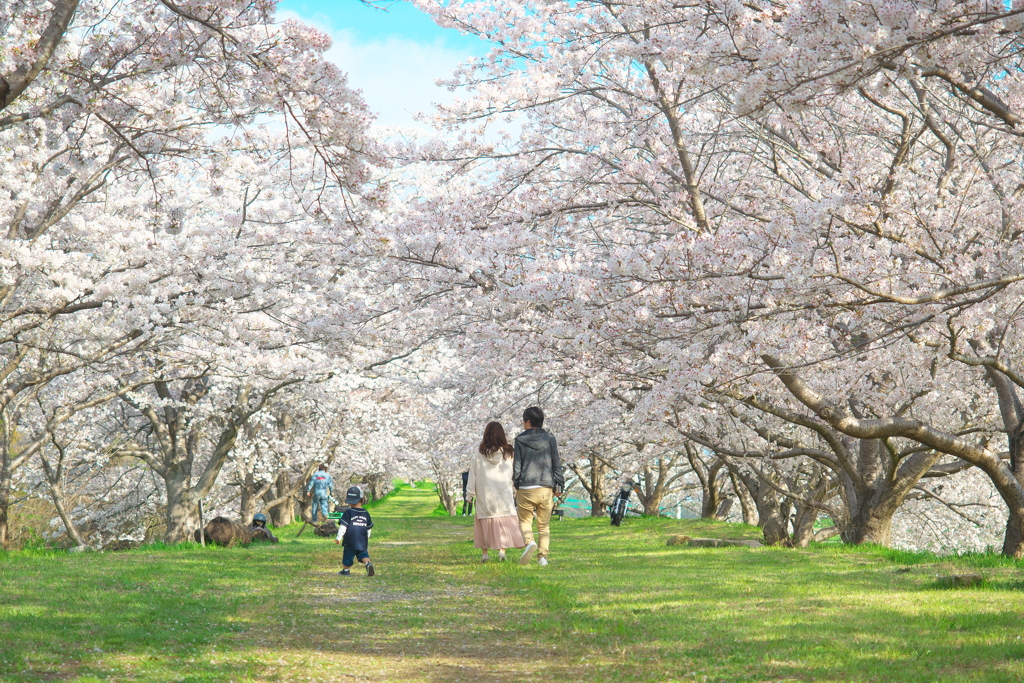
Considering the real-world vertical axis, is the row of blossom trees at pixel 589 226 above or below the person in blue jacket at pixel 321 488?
above

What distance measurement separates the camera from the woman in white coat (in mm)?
11359

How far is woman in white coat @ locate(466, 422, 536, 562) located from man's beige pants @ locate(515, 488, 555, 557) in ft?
0.40

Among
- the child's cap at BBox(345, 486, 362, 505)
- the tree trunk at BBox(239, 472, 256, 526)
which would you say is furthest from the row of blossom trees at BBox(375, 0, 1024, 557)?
the tree trunk at BBox(239, 472, 256, 526)

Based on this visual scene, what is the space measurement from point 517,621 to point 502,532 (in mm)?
4282

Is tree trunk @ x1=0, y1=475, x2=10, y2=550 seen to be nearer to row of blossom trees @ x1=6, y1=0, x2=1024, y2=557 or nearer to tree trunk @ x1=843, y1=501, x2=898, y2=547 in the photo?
row of blossom trees @ x1=6, y1=0, x2=1024, y2=557

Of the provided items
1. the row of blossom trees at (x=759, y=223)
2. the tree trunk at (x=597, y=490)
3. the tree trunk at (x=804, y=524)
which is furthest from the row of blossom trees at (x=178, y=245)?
the tree trunk at (x=597, y=490)

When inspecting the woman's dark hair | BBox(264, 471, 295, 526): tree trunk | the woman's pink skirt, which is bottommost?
BBox(264, 471, 295, 526): tree trunk

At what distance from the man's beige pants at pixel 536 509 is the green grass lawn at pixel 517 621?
A: 45cm

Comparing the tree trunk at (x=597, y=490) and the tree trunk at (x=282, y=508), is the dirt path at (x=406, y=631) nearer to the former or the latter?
the tree trunk at (x=282, y=508)

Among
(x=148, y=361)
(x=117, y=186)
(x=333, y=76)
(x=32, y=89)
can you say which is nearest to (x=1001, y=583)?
(x=333, y=76)

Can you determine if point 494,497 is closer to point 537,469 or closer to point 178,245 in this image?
point 537,469

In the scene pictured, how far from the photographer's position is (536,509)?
11.2m

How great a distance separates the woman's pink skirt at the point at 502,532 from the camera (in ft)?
37.2

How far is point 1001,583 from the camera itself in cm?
782
